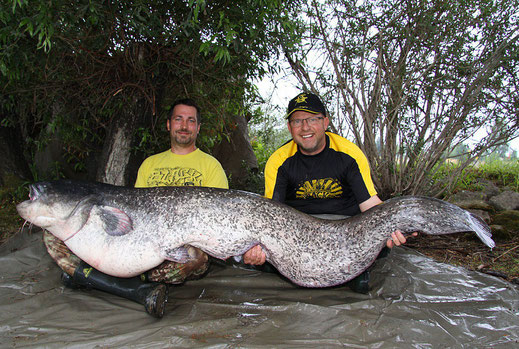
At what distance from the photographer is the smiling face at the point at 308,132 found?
133 inches

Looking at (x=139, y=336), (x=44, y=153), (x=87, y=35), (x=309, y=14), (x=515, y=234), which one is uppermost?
(x=309, y=14)

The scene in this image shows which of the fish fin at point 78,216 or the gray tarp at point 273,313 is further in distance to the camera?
the fish fin at point 78,216

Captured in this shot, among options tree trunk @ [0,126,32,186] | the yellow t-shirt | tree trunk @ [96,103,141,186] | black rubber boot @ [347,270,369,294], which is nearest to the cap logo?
the yellow t-shirt

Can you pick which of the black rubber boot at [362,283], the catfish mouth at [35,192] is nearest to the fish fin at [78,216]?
the catfish mouth at [35,192]

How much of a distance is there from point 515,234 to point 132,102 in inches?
201

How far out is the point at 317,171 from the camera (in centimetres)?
346

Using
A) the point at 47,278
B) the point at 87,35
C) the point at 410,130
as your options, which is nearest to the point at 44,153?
the point at 87,35

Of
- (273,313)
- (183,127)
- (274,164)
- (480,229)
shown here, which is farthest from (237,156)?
(480,229)

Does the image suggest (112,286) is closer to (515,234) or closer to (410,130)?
(410,130)

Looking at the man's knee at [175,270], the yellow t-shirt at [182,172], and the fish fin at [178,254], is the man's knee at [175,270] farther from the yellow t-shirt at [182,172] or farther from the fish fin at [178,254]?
the yellow t-shirt at [182,172]

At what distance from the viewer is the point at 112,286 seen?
9.59 feet

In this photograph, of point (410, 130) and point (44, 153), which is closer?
point (410, 130)

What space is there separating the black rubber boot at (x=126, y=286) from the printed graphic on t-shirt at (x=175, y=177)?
3.30 feet

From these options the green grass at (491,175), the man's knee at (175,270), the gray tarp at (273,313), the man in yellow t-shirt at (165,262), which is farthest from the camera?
the green grass at (491,175)
